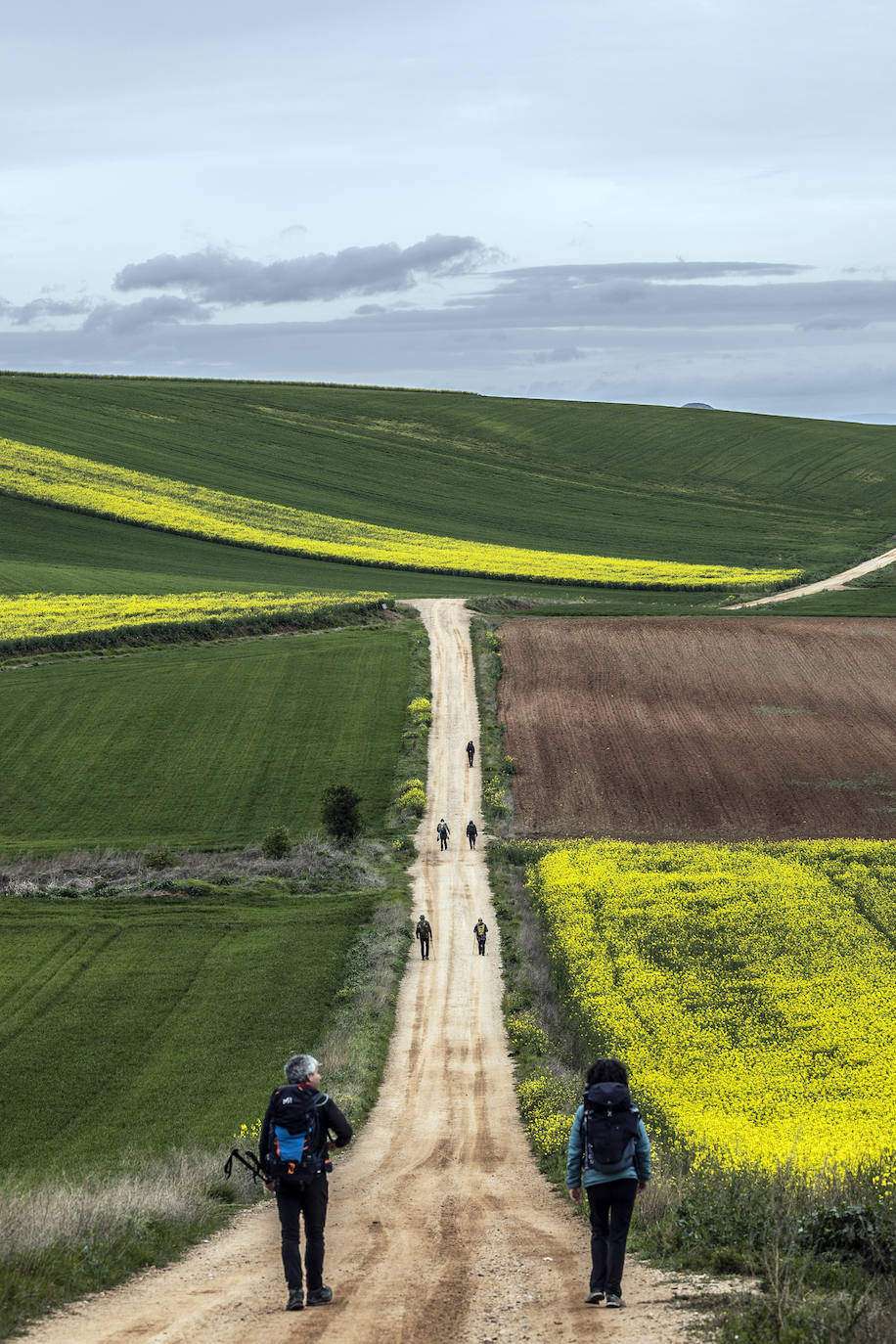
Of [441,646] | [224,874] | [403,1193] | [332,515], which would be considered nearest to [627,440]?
[332,515]

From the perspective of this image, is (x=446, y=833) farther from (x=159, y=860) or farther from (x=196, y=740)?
(x=196, y=740)

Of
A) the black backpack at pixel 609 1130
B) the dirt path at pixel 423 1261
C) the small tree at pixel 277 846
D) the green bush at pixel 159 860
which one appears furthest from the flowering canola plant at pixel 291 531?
the black backpack at pixel 609 1130

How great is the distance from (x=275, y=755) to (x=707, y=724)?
20.3 m

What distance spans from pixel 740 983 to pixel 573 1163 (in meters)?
18.5

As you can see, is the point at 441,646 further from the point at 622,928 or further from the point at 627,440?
the point at 627,440

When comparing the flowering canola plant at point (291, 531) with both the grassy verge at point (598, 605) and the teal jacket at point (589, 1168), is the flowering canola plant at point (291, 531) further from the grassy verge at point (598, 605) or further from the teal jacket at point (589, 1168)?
the teal jacket at point (589, 1168)

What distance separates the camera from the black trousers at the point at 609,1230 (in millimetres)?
11367

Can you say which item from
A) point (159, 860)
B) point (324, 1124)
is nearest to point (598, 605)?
point (159, 860)

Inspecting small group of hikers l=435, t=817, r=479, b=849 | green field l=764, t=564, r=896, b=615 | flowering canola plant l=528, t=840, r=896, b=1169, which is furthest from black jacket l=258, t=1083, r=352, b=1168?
green field l=764, t=564, r=896, b=615

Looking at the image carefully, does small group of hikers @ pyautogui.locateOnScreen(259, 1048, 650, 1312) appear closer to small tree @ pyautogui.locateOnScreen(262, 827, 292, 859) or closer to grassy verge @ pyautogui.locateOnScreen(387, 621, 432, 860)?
small tree @ pyautogui.locateOnScreen(262, 827, 292, 859)

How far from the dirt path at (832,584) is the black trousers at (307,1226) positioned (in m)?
77.0

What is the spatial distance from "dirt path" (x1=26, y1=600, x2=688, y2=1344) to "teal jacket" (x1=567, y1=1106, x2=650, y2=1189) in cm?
107

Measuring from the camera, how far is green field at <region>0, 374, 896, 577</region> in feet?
400

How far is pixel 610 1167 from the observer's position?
11.4 metres
